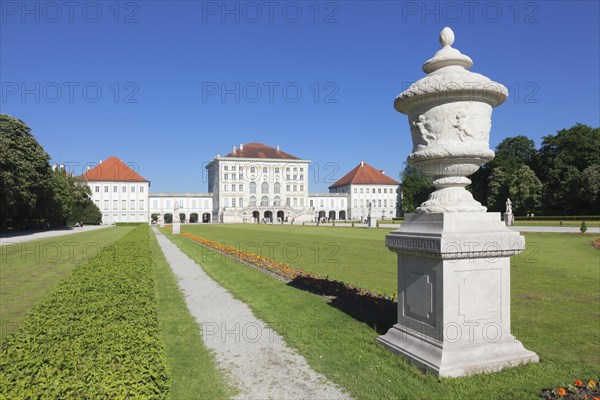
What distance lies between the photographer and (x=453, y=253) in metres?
3.94

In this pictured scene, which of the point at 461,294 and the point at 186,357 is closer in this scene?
the point at 461,294

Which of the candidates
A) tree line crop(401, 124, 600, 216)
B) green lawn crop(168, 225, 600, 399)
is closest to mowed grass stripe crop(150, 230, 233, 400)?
green lawn crop(168, 225, 600, 399)

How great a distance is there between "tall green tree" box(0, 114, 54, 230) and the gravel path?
31968 mm

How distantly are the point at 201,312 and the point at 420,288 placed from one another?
4021 millimetres

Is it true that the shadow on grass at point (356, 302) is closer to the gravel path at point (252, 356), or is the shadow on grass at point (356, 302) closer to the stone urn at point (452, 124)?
the gravel path at point (252, 356)

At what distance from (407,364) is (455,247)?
135cm

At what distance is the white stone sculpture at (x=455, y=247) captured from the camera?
404cm

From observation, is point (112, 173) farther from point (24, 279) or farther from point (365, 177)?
point (24, 279)

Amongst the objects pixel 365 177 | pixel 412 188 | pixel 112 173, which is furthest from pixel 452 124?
pixel 365 177

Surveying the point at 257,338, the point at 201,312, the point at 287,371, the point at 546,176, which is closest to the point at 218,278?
the point at 201,312

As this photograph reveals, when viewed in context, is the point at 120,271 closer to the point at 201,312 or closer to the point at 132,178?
the point at 201,312

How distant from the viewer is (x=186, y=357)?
4.75m

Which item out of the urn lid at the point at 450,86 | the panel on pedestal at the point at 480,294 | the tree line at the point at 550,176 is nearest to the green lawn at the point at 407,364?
the panel on pedestal at the point at 480,294

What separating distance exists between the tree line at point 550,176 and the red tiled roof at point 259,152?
53320mm
